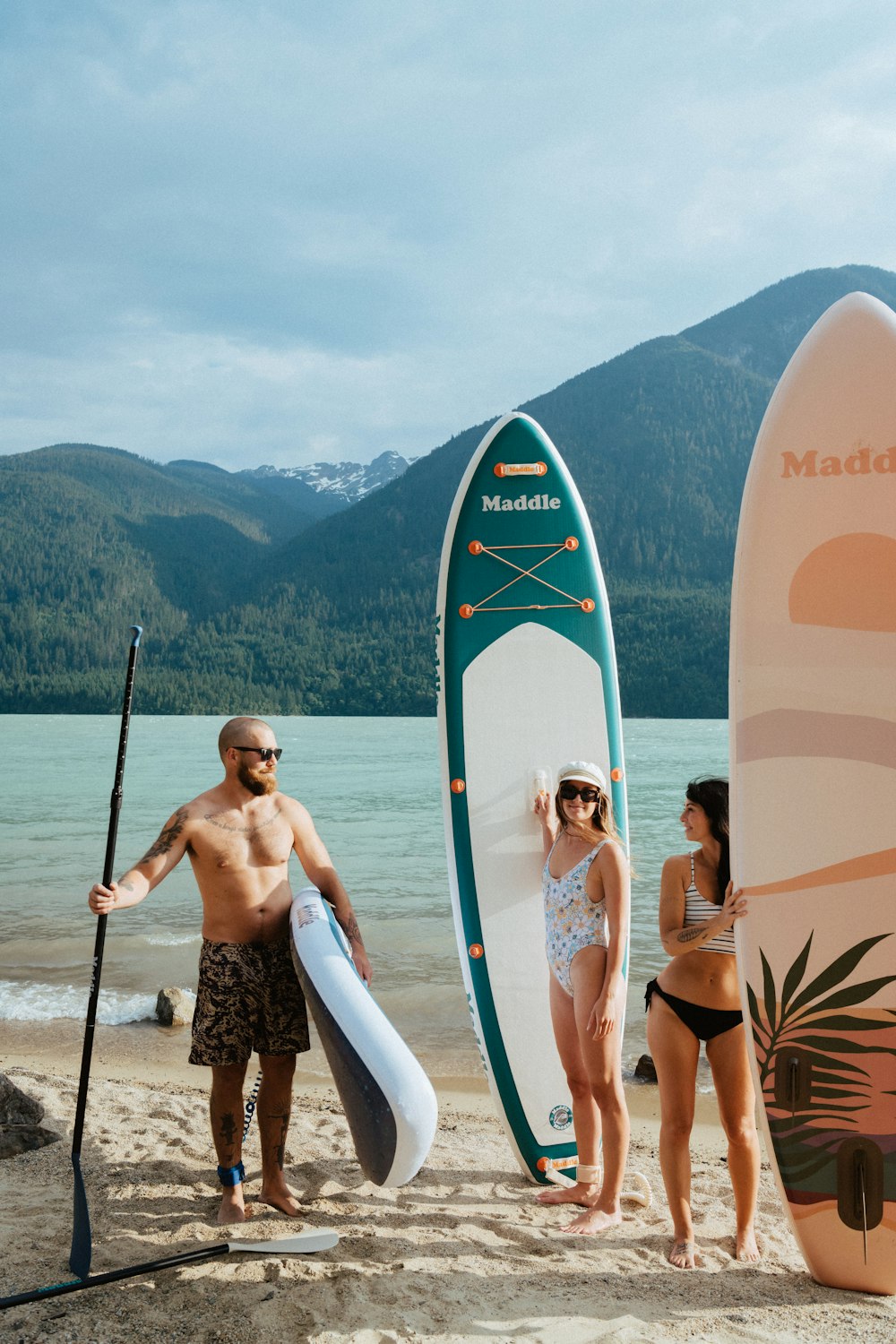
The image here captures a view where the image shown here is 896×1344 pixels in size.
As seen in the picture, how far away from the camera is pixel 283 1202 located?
3.29m

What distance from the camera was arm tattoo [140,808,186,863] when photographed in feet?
10.0

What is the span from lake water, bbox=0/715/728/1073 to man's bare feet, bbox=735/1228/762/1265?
1159 millimetres

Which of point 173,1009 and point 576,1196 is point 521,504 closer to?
point 576,1196

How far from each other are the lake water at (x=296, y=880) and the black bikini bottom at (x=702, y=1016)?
78 cm

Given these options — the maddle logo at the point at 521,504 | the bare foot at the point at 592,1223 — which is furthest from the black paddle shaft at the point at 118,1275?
the maddle logo at the point at 521,504

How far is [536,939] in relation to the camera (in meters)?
4.05

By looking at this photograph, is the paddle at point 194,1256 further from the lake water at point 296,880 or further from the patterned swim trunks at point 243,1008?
the lake water at point 296,880

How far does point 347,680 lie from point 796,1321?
8657 cm

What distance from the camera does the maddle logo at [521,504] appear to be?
4.29 metres

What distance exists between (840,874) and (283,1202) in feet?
6.64

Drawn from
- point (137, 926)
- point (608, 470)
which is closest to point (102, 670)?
point (608, 470)

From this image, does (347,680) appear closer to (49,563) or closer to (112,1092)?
(49,563)

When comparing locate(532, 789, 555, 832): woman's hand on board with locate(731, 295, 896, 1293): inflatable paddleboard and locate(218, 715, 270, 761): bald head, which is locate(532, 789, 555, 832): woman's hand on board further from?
locate(218, 715, 270, 761): bald head

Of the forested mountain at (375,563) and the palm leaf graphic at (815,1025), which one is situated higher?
the forested mountain at (375,563)
